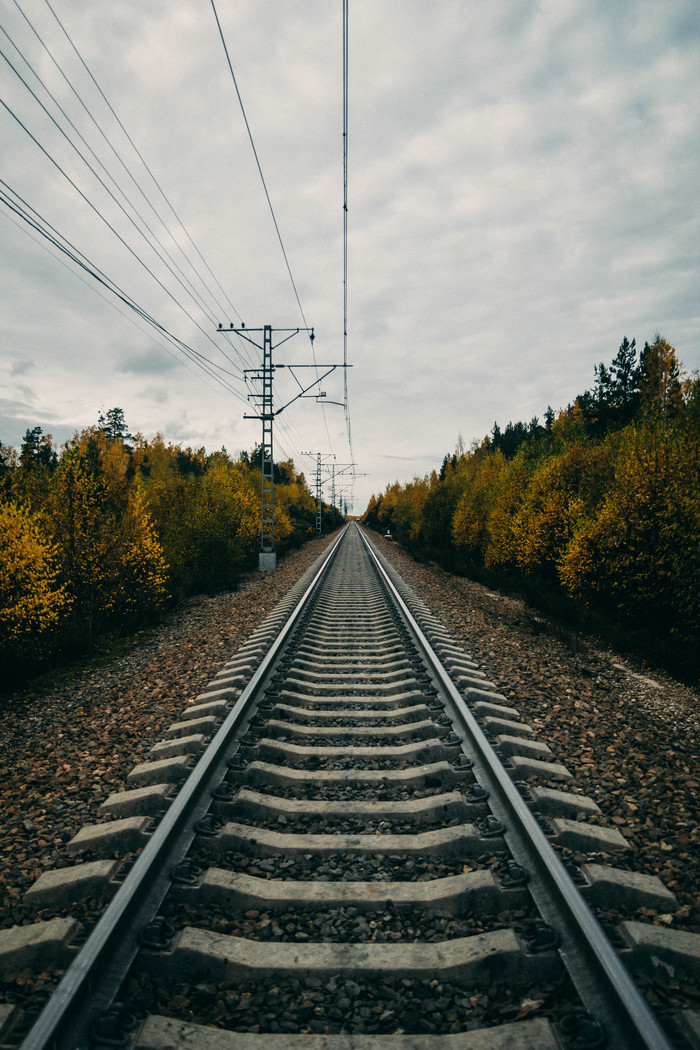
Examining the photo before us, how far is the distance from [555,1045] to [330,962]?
2.95ft

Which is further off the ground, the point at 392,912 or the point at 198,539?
the point at 198,539

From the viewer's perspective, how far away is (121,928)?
7.31 feet

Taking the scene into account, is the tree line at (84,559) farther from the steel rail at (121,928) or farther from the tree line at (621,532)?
the tree line at (621,532)

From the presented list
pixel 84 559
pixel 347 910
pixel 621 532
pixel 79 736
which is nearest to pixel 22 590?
pixel 84 559

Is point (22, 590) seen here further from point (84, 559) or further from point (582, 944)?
point (582, 944)

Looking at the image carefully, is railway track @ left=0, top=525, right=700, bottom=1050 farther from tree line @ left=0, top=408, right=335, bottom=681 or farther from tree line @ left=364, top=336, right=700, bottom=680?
tree line @ left=364, top=336, right=700, bottom=680

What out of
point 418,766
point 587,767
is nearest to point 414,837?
point 418,766

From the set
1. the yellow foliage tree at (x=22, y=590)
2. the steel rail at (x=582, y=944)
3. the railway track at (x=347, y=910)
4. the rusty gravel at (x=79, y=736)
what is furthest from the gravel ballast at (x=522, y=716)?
the yellow foliage tree at (x=22, y=590)

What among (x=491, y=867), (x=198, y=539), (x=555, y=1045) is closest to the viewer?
(x=555, y=1045)

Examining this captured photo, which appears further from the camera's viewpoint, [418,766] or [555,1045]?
[418,766]

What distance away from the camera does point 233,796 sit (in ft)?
11.0

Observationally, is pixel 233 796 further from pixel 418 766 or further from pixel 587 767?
pixel 587 767

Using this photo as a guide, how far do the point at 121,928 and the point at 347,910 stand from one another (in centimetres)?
104

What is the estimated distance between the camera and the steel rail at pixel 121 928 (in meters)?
1.80
